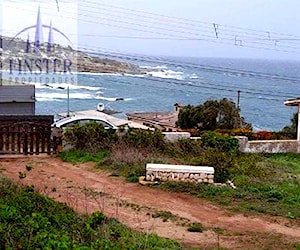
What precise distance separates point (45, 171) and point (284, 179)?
5977mm

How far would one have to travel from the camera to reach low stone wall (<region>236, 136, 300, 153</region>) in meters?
18.2

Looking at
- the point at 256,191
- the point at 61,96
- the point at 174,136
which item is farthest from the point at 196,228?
the point at 61,96

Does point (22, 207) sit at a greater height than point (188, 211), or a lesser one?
greater

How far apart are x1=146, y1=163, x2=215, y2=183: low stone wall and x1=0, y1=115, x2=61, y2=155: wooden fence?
444cm

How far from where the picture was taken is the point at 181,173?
40.3 ft

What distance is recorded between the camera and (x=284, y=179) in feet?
45.2

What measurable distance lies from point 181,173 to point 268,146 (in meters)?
7.46

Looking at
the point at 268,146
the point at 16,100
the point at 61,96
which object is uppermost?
the point at 16,100

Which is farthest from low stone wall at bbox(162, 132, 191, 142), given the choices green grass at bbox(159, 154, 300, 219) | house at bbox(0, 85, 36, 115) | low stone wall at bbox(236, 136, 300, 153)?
house at bbox(0, 85, 36, 115)

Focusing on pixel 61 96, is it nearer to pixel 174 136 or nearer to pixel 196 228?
pixel 174 136

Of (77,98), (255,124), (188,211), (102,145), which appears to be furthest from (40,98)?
(188,211)

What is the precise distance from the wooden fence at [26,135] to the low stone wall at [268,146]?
620 cm

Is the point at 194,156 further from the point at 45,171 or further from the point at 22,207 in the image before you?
the point at 22,207

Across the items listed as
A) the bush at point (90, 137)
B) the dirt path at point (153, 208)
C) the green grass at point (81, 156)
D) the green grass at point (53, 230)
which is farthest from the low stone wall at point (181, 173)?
the green grass at point (53, 230)
